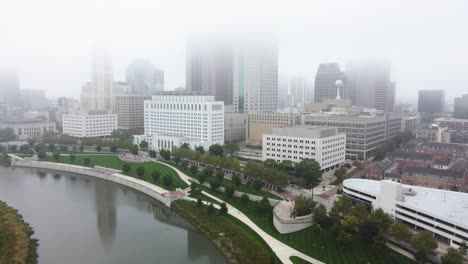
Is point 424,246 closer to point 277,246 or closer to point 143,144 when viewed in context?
point 277,246

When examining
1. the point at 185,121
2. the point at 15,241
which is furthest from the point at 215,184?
the point at 185,121

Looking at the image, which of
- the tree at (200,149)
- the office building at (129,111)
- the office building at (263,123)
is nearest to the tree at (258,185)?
the tree at (200,149)

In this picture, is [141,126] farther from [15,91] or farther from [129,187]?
[15,91]

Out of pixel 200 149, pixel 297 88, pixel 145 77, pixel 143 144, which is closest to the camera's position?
pixel 200 149

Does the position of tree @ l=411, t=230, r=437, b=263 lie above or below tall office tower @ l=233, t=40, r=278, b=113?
below

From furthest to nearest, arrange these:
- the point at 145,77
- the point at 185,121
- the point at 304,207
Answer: the point at 145,77
the point at 185,121
the point at 304,207

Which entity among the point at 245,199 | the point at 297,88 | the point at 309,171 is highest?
the point at 297,88

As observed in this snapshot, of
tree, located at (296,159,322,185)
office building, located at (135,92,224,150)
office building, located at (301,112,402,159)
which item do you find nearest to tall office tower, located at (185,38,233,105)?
office building, located at (135,92,224,150)

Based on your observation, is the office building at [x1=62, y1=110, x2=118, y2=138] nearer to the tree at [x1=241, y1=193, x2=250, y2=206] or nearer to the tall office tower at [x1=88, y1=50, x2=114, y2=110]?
the tall office tower at [x1=88, y1=50, x2=114, y2=110]
